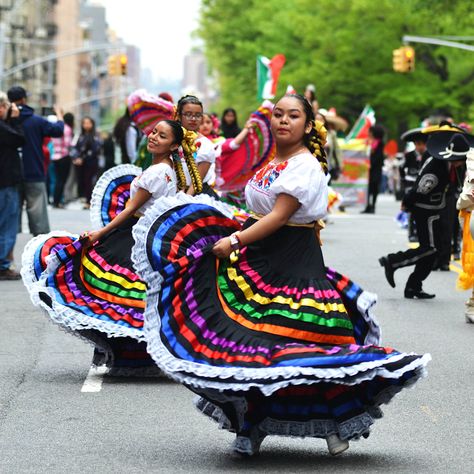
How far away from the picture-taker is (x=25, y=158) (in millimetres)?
17156

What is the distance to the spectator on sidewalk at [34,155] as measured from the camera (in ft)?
54.2

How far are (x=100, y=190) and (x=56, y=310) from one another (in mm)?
1280

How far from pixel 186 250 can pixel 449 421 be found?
1.97 m

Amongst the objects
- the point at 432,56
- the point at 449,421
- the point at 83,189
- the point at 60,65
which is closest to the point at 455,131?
the point at 449,421

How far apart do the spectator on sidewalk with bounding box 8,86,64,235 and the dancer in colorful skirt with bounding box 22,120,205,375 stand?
22.8 ft

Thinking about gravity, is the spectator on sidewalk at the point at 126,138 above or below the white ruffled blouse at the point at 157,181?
below

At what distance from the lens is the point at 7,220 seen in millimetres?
15578

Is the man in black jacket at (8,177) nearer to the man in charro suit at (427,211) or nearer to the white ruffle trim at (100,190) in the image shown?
the man in charro suit at (427,211)

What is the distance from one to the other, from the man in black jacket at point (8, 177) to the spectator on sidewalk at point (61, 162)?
14.0m

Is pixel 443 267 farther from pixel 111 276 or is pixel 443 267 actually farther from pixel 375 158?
pixel 375 158

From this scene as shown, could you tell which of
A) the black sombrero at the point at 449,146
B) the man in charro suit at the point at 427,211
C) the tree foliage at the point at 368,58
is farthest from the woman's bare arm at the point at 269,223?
the tree foliage at the point at 368,58

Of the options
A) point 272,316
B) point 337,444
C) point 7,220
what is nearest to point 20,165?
point 7,220

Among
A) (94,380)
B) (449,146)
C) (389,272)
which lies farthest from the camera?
(389,272)

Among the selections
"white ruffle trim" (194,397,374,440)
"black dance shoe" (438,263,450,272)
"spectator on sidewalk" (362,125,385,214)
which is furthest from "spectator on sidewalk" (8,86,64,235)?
"spectator on sidewalk" (362,125,385,214)
